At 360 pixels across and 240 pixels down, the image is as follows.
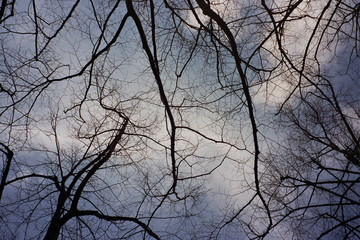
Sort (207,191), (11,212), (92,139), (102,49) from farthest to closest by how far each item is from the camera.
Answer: (92,139), (11,212), (207,191), (102,49)

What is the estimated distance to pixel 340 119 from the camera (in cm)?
550

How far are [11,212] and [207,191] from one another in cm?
369

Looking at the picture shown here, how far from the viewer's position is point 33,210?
4.63 m

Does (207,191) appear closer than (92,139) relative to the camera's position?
Yes

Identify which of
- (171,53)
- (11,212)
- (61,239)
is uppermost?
(171,53)

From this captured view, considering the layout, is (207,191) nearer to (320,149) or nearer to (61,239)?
(61,239)

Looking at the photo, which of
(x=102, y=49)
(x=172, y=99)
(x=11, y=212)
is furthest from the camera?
(x=11, y=212)


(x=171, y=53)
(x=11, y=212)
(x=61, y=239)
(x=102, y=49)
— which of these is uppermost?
(x=171, y=53)

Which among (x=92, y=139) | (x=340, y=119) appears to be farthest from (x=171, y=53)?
(x=340, y=119)

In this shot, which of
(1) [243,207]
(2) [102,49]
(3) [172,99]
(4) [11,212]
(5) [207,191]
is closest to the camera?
(2) [102,49]

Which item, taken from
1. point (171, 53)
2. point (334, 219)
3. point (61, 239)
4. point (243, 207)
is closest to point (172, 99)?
point (171, 53)

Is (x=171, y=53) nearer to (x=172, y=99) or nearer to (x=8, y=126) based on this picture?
(x=172, y=99)

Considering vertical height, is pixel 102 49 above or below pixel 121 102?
below

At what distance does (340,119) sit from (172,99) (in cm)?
429
